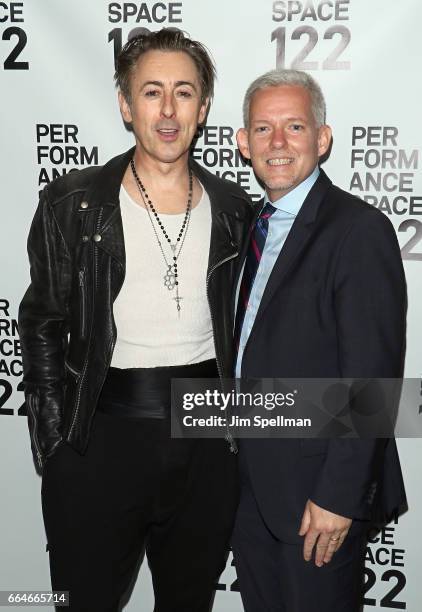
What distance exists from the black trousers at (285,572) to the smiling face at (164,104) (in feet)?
3.28

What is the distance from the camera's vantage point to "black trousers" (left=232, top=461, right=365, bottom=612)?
191 cm

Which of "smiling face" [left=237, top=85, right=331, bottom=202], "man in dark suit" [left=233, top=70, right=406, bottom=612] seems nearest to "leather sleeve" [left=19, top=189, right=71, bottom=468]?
"man in dark suit" [left=233, top=70, right=406, bottom=612]

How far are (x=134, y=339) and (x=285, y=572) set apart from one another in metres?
0.82

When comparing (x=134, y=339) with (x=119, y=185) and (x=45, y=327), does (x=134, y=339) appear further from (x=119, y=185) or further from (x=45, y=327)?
(x=119, y=185)

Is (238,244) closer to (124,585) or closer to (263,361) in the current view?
(263,361)

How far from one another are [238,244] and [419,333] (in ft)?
2.88

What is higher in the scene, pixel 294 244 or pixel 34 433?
pixel 294 244

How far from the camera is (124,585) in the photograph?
210 cm

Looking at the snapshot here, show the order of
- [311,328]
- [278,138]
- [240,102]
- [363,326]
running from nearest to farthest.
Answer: [363,326]
[311,328]
[278,138]
[240,102]

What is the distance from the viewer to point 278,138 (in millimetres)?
1917

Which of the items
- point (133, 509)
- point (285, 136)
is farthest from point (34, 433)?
point (285, 136)

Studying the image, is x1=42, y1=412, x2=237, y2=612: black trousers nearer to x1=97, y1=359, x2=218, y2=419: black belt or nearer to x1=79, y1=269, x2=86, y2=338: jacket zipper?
x1=97, y1=359, x2=218, y2=419: black belt

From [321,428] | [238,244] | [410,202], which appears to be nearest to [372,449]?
[321,428]

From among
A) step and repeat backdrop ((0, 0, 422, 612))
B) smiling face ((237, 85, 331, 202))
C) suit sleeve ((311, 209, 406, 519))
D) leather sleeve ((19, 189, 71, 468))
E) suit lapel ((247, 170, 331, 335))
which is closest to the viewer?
suit sleeve ((311, 209, 406, 519))
